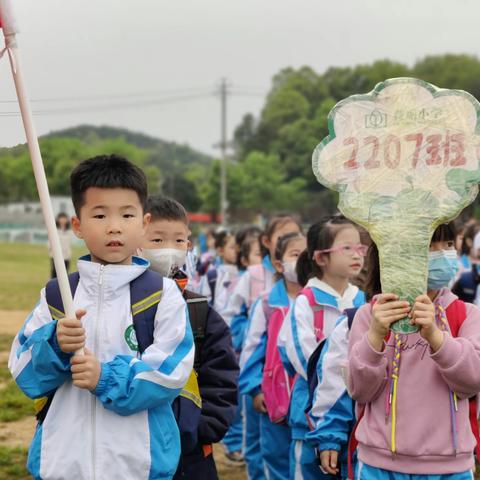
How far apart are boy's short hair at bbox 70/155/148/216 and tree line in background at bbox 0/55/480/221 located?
40.5m

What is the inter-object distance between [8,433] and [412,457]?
197 inches

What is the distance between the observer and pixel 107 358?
2.50m

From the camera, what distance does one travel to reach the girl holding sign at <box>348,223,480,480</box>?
9.03 feet

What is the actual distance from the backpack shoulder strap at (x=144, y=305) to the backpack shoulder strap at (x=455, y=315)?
1078mm

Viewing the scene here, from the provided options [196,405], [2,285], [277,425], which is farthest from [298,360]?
[2,285]

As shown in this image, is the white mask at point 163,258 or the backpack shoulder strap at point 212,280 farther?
the backpack shoulder strap at point 212,280

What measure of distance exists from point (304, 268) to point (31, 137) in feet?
8.32

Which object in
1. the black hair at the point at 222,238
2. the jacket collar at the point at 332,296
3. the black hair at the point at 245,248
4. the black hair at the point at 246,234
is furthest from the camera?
the black hair at the point at 222,238

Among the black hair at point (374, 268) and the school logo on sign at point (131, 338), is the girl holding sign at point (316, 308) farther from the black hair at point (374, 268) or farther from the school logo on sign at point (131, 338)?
the school logo on sign at point (131, 338)

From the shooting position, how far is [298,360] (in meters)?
4.04

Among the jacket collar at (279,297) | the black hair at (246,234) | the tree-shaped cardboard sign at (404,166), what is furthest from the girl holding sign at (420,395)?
the black hair at (246,234)

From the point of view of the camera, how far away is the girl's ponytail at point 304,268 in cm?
456

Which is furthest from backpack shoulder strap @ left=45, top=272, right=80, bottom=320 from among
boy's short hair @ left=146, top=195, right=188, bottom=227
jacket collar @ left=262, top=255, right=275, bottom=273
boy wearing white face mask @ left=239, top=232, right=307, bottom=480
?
jacket collar @ left=262, top=255, right=275, bottom=273

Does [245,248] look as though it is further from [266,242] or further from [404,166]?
[404,166]
